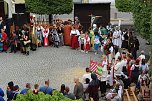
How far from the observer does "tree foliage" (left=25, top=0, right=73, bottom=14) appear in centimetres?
3250

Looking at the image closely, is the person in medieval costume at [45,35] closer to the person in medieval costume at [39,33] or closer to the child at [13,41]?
the person in medieval costume at [39,33]

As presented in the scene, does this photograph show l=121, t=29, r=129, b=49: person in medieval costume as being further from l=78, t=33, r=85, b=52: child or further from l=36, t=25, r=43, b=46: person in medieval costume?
l=36, t=25, r=43, b=46: person in medieval costume

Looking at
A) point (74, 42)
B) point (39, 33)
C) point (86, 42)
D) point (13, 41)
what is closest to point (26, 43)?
point (13, 41)

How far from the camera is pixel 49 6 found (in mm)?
32500

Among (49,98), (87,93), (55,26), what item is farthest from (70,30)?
(49,98)

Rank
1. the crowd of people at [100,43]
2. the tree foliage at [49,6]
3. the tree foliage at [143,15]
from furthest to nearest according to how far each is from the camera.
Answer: the tree foliage at [49,6] → the tree foliage at [143,15] → the crowd of people at [100,43]

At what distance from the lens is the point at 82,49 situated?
27.7 metres

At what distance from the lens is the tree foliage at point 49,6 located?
32500mm

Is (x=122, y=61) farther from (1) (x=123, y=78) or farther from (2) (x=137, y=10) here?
(2) (x=137, y=10)

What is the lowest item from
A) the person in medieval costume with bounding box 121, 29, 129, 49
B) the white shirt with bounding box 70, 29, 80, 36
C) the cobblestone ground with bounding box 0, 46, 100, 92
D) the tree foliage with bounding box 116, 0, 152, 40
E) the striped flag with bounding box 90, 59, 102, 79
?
the cobblestone ground with bounding box 0, 46, 100, 92

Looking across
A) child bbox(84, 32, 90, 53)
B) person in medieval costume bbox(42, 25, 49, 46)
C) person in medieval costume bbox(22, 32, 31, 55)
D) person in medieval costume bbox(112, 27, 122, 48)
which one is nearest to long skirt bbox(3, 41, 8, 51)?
person in medieval costume bbox(22, 32, 31, 55)

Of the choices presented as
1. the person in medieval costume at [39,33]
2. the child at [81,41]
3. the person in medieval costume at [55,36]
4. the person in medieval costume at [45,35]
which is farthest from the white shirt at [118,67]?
the person in medieval costume at [39,33]

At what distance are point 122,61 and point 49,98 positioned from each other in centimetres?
1111

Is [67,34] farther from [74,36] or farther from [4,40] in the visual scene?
[4,40]
